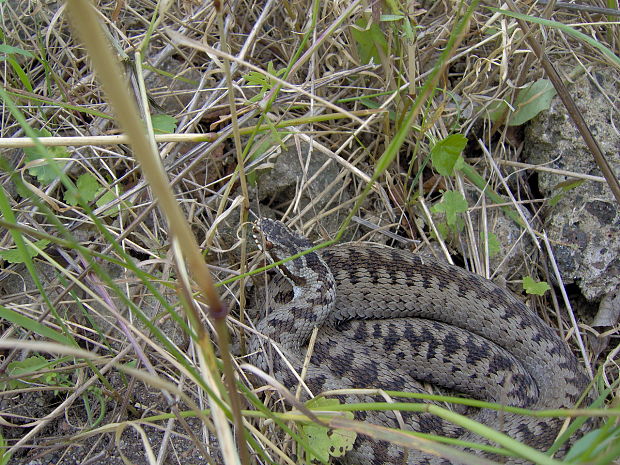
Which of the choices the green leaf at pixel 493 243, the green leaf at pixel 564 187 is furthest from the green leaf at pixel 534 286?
the green leaf at pixel 564 187

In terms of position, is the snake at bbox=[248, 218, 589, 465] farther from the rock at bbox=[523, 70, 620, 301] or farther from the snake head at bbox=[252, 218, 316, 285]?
the rock at bbox=[523, 70, 620, 301]

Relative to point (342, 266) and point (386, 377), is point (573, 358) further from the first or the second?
point (342, 266)

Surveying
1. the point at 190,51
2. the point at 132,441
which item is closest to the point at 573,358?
the point at 132,441

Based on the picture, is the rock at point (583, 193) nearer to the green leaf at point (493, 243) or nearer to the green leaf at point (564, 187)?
the green leaf at point (564, 187)

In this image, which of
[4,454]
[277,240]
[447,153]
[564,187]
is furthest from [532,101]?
[4,454]

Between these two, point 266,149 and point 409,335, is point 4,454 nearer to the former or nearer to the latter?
point 266,149

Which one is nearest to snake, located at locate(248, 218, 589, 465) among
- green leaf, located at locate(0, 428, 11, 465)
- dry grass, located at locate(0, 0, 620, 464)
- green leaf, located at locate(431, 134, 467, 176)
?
dry grass, located at locate(0, 0, 620, 464)
